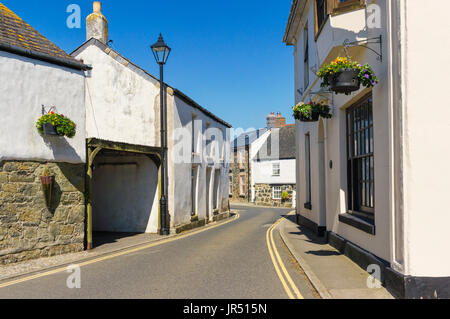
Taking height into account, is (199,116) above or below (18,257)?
above

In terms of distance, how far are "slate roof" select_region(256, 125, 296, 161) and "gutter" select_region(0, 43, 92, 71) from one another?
3234cm

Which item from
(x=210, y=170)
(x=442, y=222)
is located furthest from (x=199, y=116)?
(x=442, y=222)

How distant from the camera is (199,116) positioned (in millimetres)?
21203

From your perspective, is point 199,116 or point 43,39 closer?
point 43,39

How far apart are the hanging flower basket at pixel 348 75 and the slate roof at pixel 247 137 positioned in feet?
126

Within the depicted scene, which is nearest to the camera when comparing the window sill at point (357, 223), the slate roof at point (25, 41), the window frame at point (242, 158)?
the window sill at point (357, 223)

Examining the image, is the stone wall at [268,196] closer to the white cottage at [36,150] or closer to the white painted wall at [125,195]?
the white painted wall at [125,195]

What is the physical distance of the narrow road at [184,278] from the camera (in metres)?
6.67

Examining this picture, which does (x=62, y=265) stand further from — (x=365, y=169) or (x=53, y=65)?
(x=365, y=169)

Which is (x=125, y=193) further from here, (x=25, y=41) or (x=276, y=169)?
(x=276, y=169)

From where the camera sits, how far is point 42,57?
34.3 ft

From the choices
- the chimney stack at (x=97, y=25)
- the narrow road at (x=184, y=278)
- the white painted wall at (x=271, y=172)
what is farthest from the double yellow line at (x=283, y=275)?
the white painted wall at (x=271, y=172)

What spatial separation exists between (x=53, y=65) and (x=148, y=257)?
18.3 ft

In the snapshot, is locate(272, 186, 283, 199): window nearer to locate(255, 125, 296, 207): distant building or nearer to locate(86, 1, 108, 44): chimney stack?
locate(255, 125, 296, 207): distant building
